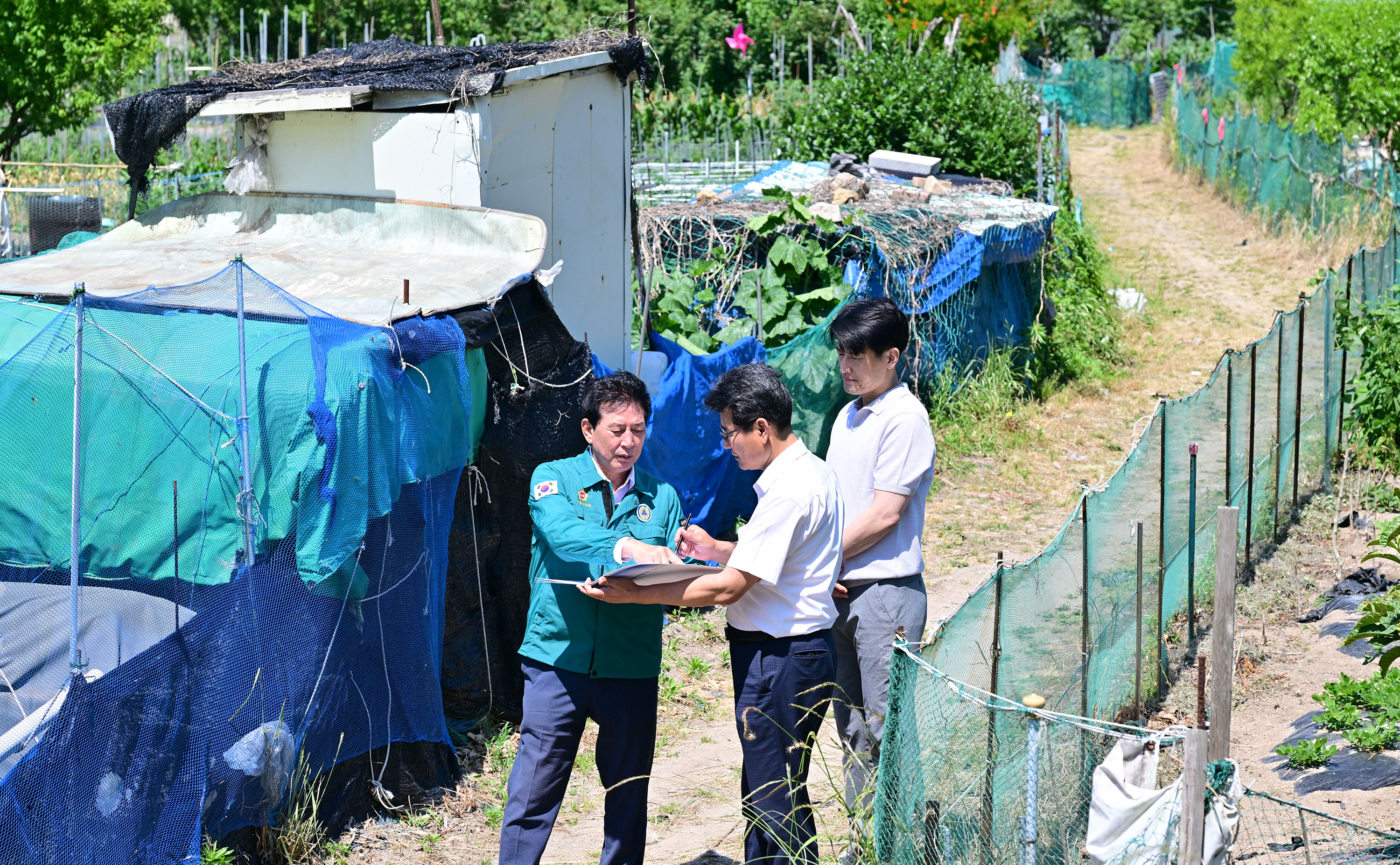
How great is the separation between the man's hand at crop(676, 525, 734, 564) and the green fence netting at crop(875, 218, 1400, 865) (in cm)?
72

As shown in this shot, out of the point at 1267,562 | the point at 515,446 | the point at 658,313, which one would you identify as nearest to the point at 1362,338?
the point at 1267,562

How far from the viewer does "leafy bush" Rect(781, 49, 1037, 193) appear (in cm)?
1525

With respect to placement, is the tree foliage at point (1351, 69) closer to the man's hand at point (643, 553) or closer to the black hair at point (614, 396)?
the black hair at point (614, 396)

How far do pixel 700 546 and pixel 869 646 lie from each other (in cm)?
75

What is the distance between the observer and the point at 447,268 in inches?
248

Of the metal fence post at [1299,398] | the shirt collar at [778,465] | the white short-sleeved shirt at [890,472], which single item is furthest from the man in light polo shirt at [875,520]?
the metal fence post at [1299,398]

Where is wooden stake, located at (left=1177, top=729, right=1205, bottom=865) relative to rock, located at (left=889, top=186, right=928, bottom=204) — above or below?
below

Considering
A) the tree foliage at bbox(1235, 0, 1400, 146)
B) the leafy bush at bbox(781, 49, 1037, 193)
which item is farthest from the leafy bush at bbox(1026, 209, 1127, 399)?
the tree foliage at bbox(1235, 0, 1400, 146)

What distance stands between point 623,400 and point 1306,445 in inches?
264

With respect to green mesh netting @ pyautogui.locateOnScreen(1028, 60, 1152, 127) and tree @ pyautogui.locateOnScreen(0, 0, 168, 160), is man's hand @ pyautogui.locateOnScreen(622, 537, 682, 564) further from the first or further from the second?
green mesh netting @ pyautogui.locateOnScreen(1028, 60, 1152, 127)

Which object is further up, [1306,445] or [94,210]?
[94,210]

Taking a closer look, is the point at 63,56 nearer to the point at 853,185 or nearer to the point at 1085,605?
the point at 853,185

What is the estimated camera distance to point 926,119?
15.3 m

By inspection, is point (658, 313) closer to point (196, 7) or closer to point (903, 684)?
→ point (903, 684)
